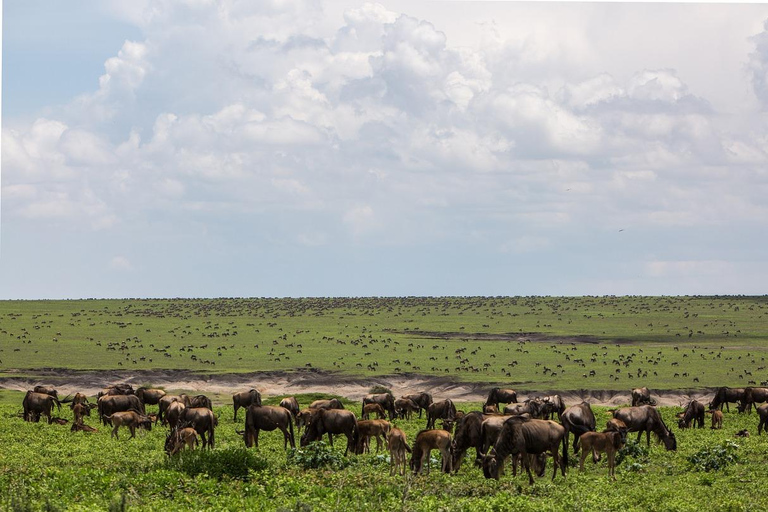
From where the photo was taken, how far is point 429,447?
25.3 m

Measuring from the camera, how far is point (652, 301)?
14475 centimetres

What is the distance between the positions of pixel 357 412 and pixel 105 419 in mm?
12533

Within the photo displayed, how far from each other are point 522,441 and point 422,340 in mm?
67545

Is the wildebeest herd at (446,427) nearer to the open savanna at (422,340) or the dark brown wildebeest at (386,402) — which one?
the dark brown wildebeest at (386,402)

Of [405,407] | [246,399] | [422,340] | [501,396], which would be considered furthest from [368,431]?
[422,340]

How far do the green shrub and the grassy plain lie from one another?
4.3 inches

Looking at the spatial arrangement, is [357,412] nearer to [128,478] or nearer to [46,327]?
[128,478]

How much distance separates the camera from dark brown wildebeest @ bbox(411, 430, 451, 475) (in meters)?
25.1

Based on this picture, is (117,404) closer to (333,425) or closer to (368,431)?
(333,425)

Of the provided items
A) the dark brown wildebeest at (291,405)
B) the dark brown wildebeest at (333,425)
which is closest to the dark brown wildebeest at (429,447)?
the dark brown wildebeest at (333,425)

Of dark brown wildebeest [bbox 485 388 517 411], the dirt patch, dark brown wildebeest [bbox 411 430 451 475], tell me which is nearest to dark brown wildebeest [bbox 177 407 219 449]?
dark brown wildebeest [bbox 411 430 451 475]

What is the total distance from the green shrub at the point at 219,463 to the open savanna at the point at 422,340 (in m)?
39.3

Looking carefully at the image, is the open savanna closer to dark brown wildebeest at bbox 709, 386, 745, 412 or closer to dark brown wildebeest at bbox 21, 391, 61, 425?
dark brown wildebeest at bbox 709, 386, 745, 412

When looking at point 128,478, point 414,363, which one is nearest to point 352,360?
point 414,363
